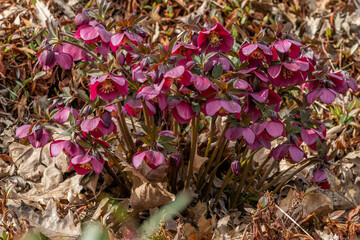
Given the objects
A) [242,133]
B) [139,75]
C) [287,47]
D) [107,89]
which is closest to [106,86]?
[107,89]

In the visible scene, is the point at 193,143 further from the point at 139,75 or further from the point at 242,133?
the point at 139,75

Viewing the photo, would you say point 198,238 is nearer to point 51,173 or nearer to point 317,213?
point 317,213

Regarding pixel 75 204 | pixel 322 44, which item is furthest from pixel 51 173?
pixel 322 44

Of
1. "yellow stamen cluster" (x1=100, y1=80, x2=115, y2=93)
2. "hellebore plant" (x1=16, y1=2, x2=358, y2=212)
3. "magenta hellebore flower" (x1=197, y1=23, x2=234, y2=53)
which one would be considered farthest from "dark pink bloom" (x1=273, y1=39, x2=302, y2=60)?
"yellow stamen cluster" (x1=100, y1=80, x2=115, y2=93)

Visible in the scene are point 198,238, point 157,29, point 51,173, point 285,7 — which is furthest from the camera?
point 285,7

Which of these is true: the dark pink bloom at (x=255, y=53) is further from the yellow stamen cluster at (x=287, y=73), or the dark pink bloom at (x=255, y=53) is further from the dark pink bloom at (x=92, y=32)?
the dark pink bloom at (x=92, y=32)

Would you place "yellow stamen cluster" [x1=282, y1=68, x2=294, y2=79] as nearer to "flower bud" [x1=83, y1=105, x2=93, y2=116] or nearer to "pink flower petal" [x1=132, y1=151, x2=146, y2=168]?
"pink flower petal" [x1=132, y1=151, x2=146, y2=168]
